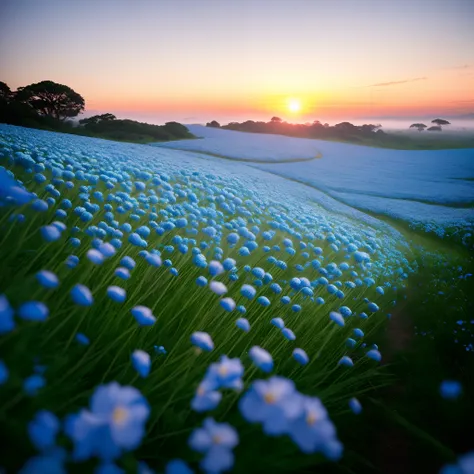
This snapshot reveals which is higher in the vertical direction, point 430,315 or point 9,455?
point 9,455

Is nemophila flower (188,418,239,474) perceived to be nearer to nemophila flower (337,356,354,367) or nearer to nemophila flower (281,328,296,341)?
nemophila flower (281,328,296,341)

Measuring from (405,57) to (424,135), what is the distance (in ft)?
4.91

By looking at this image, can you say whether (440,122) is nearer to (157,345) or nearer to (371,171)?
(371,171)

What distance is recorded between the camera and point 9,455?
2.47 feet

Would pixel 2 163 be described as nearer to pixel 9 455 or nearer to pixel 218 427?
pixel 9 455

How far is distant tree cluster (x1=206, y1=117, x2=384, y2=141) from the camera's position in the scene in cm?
527

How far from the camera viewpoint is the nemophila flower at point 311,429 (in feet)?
1.99

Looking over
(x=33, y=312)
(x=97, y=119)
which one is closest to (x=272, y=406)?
(x=33, y=312)

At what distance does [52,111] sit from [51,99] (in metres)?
0.14

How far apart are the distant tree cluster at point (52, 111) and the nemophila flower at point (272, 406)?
3810 mm

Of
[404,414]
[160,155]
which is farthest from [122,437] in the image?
[160,155]

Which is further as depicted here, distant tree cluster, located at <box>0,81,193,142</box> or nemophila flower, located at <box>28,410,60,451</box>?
distant tree cluster, located at <box>0,81,193,142</box>

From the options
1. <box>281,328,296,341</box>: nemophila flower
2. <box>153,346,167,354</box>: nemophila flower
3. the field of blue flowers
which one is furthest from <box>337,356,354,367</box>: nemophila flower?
<box>153,346,167,354</box>: nemophila flower

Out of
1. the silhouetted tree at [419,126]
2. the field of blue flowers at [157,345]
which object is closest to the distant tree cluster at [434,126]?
the silhouetted tree at [419,126]
